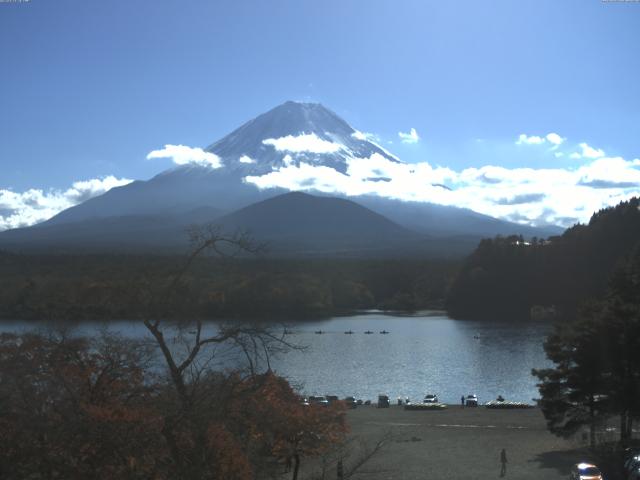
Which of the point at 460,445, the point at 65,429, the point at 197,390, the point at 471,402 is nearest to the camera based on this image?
the point at 65,429

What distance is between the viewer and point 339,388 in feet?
73.4

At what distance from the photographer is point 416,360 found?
28.6m

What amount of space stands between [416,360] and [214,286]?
1560 centimetres

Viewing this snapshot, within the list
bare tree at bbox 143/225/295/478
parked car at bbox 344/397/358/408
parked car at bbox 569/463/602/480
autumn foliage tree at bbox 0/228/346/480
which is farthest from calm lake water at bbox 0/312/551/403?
bare tree at bbox 143/225/295/478

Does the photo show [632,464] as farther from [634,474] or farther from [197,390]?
[197,390]

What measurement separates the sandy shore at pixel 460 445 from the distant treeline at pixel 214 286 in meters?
3.83

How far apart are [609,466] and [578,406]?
8.44ft

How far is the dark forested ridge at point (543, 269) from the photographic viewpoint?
5025cm

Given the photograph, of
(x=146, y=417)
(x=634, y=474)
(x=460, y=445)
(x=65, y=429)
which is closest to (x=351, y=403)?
(x=460, y=445)

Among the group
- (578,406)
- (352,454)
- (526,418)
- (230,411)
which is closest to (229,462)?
(230,411)

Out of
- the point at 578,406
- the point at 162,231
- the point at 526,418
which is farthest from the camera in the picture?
the point at 162,231

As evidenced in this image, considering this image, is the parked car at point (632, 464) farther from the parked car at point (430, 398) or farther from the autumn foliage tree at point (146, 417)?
the parked car at point (430, 398)

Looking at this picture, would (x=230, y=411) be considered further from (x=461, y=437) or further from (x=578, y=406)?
(x=461, y=437)

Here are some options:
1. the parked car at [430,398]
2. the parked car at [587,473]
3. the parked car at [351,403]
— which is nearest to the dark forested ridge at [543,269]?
the parked car at [430,398]
